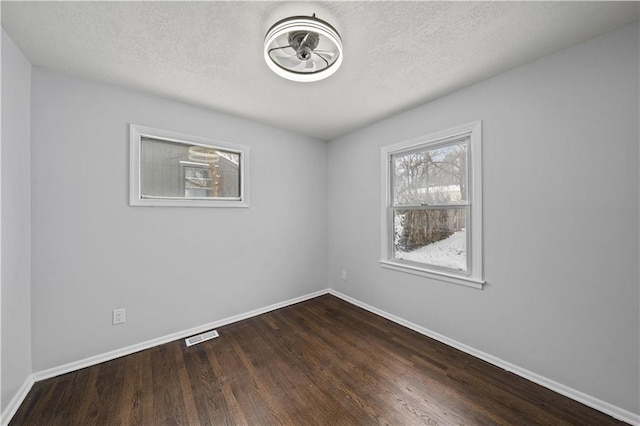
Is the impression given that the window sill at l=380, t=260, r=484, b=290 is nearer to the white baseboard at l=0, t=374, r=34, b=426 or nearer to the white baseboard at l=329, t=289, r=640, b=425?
the white baseboard at l=329, t=289, r=640, b=425

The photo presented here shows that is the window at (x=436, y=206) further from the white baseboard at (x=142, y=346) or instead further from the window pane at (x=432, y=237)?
the white baseboard at (x=142, y=346)

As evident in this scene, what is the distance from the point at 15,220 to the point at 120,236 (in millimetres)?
623

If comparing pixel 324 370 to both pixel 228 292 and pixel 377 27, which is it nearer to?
pixel 228 292

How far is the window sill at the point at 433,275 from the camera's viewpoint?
Answer: 2.14 m

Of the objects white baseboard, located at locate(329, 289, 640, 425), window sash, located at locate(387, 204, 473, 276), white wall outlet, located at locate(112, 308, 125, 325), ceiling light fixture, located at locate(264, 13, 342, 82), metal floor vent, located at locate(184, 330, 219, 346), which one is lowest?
metal floor vent, located at locate(184, 330, 219, 346)

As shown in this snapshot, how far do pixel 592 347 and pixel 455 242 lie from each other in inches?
43.0

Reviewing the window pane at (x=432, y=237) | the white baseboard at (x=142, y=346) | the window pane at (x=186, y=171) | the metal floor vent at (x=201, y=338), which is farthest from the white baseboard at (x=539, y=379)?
A: the window pane at (x=186, y=171)

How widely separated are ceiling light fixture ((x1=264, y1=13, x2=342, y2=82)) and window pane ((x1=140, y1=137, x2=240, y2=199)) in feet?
4.68

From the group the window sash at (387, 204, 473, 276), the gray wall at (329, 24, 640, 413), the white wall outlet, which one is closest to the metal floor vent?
the white wall outlet

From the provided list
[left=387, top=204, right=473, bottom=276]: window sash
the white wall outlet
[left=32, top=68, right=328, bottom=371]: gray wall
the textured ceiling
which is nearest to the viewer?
the textured ceiling

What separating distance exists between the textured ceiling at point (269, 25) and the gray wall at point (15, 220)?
0.27 m

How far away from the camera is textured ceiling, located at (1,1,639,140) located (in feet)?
4.45

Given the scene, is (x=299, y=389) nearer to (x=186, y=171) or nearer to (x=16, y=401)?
(x=16, y=401)

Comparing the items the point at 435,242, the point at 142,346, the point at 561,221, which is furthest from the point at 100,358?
the point at 561,221
